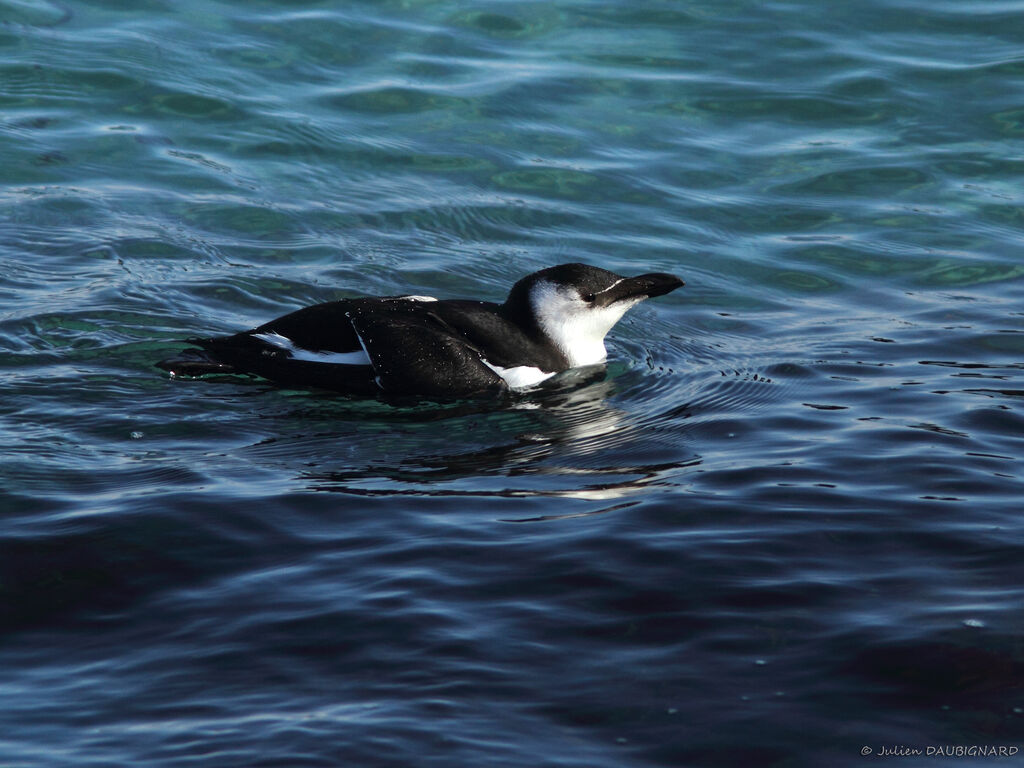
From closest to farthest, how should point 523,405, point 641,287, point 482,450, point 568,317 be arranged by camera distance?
point 482,450 < point 523,405 < point 568,317 < point 641,287

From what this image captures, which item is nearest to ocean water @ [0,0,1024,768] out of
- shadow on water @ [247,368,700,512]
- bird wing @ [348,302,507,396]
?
shadow on water @ [247,368,700,512]

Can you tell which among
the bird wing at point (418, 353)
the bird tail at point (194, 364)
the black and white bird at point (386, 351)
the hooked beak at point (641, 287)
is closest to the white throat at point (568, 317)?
the hooked beak at point (641, 287)

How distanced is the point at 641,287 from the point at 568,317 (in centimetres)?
44

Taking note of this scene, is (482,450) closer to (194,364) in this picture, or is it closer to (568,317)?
(568,317)

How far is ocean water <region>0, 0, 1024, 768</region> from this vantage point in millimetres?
3586

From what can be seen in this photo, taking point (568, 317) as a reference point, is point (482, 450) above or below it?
below

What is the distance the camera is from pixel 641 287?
7.07 metres

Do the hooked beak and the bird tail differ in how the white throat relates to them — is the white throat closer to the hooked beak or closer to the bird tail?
the hooked beak

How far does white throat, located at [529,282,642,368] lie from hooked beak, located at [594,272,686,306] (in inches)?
1.7

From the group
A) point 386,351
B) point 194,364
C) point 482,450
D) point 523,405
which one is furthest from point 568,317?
point 194,364

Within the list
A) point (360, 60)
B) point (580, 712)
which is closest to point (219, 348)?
point (580, 712)

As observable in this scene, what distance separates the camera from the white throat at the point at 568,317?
6.92m

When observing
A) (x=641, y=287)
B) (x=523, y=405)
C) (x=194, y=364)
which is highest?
(x=641, y=287)

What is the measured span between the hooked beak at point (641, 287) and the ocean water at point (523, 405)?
395 millimetres
